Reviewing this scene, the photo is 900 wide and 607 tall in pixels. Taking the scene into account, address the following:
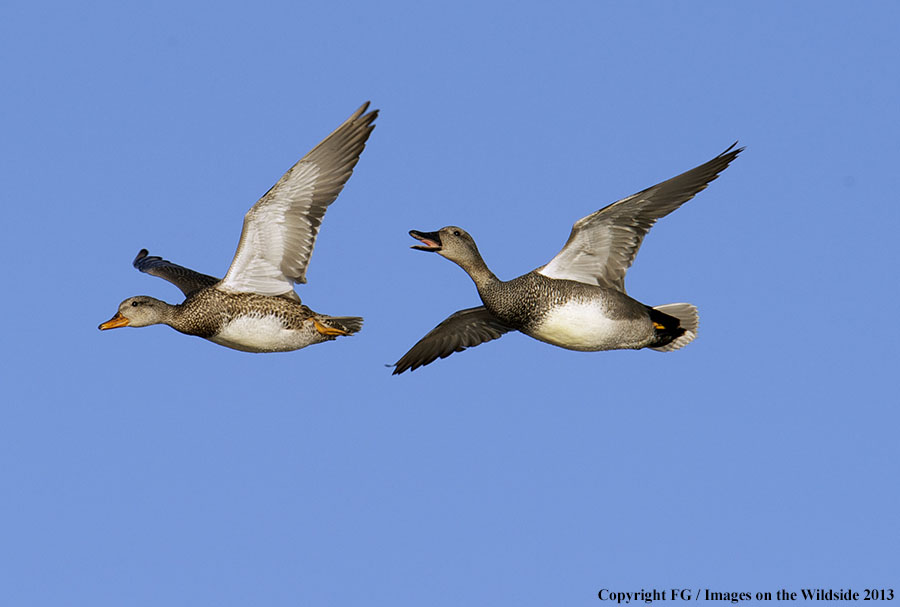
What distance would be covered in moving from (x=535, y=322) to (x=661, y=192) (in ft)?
6.17

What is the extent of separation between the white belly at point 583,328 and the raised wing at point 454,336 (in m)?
1.71

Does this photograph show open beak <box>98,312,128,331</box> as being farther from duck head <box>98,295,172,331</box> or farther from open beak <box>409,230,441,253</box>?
open beak <box>409,230,441,253</box>

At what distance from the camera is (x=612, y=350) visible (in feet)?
44.2

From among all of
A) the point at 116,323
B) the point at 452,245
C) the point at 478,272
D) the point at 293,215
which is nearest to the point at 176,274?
the point at 116,323

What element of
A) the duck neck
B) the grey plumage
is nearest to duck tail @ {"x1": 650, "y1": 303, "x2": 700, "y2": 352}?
the grey plumage

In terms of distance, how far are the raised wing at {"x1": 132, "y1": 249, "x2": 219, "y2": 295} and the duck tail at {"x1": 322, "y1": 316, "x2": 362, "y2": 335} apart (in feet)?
7.41

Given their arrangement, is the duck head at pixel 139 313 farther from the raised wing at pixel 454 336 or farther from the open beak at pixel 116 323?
the raised wing at pixel 454 336

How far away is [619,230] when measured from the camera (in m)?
13.3

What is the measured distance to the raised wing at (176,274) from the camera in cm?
1563

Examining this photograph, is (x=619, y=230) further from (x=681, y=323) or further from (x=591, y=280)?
(x=681, y=323)

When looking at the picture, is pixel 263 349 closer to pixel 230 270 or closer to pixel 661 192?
pixel 230 270

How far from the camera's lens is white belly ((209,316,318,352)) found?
13.3 metres

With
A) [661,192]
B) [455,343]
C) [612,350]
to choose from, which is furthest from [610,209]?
[455,343]

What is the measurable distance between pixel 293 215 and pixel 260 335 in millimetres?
1310
